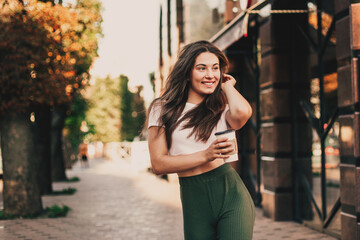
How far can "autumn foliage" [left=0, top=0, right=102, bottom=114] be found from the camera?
9.37 meters

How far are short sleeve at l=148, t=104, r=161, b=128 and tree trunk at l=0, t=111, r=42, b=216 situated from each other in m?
7.48

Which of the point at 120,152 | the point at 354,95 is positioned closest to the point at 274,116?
the point at 354,95

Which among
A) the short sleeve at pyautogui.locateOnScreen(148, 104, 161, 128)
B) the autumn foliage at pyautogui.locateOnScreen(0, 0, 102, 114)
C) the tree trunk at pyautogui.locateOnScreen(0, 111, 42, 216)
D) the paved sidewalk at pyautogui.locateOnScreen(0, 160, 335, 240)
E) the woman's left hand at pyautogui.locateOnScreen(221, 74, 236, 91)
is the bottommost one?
the paved sidewalk at pyautogui.locateOnScreen(0, 160, 335, 240)

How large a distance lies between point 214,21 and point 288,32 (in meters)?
4.76

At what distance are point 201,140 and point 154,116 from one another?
29 centimetres

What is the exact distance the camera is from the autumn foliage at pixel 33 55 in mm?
9367

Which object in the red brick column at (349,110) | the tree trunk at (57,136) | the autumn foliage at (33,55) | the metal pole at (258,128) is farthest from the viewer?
the tree trunk at (57,136)

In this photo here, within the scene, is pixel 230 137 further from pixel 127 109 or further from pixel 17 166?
pixel 127 109

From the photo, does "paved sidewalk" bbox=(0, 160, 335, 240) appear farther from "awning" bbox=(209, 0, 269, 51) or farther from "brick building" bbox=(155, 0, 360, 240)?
"awning" bbox=(209, 0, 269, 51)

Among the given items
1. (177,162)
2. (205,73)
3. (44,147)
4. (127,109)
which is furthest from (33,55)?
(127,109)

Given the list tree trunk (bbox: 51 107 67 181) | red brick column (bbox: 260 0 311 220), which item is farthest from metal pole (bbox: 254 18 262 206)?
tree trunk (bbox: 51 107 67 181)

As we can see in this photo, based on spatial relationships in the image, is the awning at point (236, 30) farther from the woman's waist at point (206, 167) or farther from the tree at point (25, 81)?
the woman's waist at point (206, 167)

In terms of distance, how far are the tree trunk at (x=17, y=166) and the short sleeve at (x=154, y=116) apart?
748 cm

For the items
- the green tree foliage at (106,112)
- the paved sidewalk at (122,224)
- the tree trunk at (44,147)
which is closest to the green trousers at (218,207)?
the paved sidewalk at (122,224)
